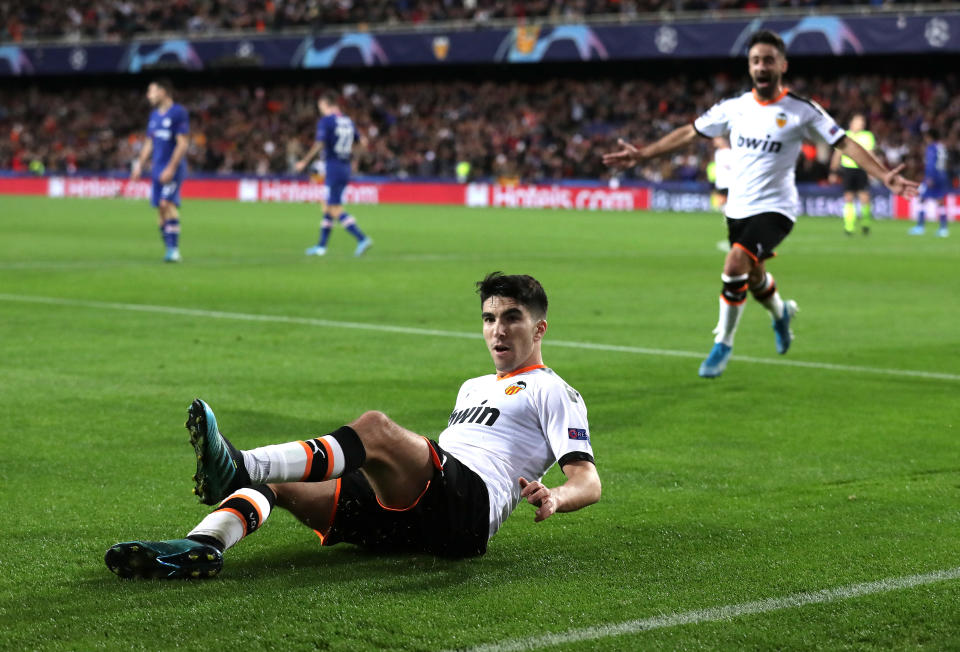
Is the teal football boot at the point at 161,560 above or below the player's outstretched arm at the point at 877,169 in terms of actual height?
below

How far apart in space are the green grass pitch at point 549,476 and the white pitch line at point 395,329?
58 mm

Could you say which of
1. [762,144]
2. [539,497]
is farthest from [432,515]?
[762,144]

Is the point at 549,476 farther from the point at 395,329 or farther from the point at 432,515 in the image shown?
the point at 395,329

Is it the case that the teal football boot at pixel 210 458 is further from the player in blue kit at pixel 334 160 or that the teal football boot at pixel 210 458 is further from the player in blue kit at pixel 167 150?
the player in blue kit at pixel 334 160

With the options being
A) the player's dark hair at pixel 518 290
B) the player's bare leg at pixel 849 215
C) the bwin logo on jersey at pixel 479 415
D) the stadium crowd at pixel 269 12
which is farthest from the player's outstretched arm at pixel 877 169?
the stadium crowd at pixel 269 12

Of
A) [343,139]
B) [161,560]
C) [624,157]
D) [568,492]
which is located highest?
[343,139]

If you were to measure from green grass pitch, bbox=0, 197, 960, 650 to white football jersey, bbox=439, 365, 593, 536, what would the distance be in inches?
10.7

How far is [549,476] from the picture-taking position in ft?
21.1

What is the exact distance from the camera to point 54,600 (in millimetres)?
4160

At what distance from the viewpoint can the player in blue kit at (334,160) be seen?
2150 centimetres

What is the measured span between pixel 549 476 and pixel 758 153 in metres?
4.57

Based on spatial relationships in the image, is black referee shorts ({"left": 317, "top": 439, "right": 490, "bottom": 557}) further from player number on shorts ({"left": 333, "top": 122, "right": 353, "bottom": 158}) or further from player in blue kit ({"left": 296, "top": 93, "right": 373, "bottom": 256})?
player number on shorts ({"left": 333, "top": 122, "right": 353, "bottom": 158})

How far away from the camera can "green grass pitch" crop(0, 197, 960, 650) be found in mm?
4023

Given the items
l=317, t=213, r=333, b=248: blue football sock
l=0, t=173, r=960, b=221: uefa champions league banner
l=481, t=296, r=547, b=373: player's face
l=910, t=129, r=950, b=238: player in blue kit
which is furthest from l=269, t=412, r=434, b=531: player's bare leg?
l=0, t=173, r=960, b=221: uefa champions league banner
